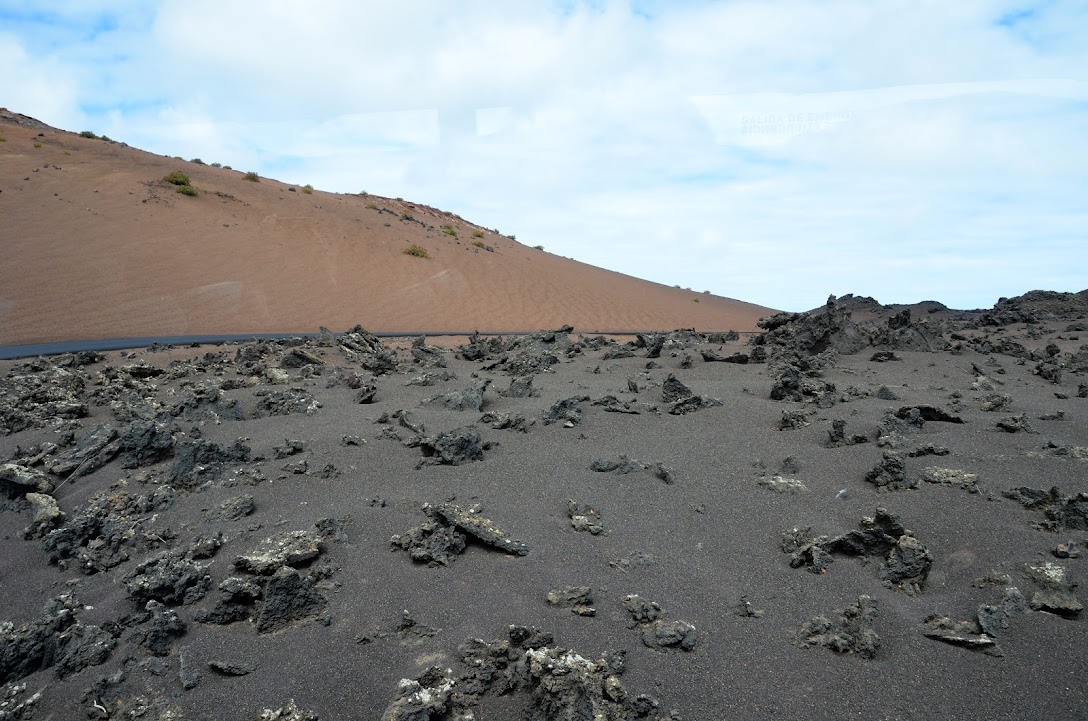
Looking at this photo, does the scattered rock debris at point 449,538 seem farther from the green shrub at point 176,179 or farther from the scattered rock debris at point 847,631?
the green shrub at point 176,179

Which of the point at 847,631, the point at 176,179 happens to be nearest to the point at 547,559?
the point at 847,631

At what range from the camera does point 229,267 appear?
2083 cm

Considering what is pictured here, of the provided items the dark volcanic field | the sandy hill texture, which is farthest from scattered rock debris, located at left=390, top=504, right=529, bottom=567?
the sandy hill texture

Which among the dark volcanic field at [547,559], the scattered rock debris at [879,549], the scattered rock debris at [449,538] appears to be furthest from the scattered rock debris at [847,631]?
the scattered rock debris at [449,538]

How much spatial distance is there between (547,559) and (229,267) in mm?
20187

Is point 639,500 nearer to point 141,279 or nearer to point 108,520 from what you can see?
point 108,520

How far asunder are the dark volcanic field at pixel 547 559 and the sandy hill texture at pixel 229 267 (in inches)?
429

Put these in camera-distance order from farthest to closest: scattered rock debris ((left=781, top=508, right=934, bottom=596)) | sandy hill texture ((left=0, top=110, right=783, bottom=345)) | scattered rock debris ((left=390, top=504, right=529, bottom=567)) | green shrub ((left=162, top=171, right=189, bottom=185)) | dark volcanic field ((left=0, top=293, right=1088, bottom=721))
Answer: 1. green shrub ((left=162, top=171, right=189, bottom=185))
2. sandy hill texture ((left=0, top=110, right=783, bottom=345))
3. scattered rock debris ((left=390, top=504, right=529, bottom=567))
4. scattered rock debris ((left=781, top=508, right=934, bottom=596))
5. dark volcanic field ((left=0, top=293, right=1088, bottom=721))

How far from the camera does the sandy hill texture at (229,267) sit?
655 inches

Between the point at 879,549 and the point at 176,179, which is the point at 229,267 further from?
the point at 879,549

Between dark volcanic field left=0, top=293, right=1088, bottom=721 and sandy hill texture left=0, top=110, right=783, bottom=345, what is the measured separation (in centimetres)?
1090

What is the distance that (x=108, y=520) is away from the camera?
14.5 ft

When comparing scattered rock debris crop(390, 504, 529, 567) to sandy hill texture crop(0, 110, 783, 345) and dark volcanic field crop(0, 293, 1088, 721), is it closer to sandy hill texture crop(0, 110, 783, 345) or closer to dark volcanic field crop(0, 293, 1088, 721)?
dark volcanic field crop(0, 293, 1088, 721)

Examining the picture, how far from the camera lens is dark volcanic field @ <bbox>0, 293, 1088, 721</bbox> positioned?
2.81 m
